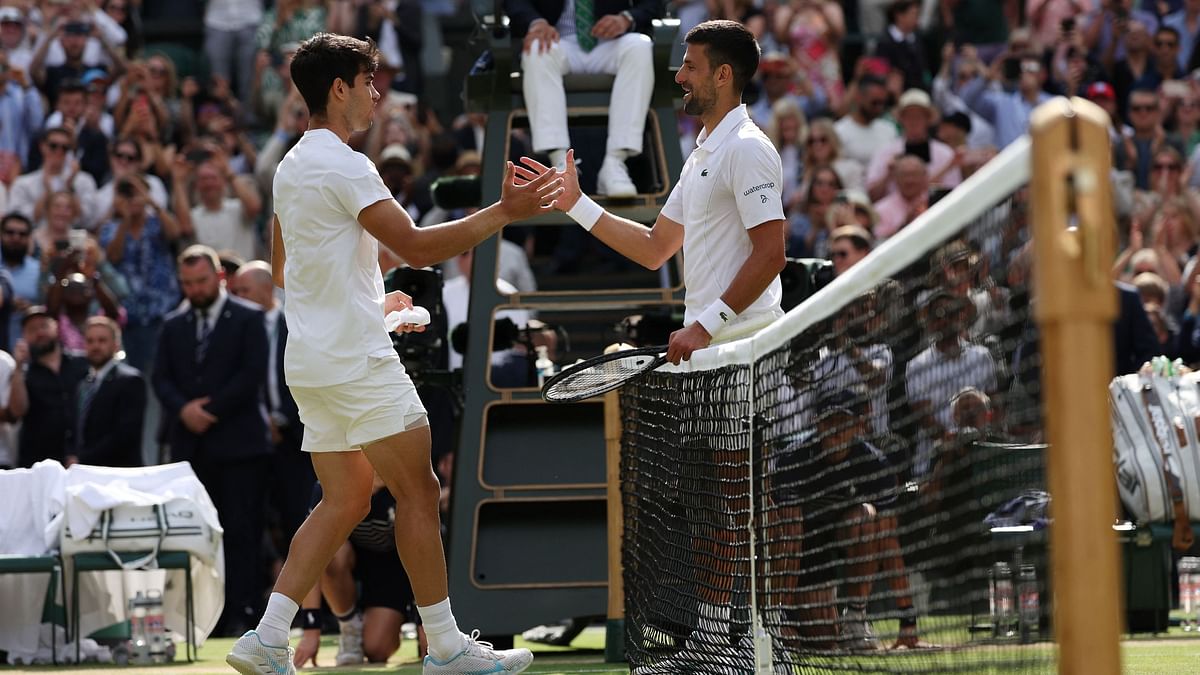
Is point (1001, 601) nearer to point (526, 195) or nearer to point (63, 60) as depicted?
point (526, 195)

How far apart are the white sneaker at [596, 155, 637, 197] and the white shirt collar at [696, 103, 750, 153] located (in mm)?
2784

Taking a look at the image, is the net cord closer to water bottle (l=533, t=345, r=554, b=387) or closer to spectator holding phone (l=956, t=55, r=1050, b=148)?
water bottle (l=533, t=345, r=554, b=387)

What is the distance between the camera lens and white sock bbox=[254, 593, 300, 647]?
636cm

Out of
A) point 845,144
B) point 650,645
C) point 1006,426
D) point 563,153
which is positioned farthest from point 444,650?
point 845,144

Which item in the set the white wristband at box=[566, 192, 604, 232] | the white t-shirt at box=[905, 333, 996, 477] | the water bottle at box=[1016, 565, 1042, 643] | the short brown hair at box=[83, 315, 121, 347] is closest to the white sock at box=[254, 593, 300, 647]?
the white wristband at box=[566, 192, 604, 232]

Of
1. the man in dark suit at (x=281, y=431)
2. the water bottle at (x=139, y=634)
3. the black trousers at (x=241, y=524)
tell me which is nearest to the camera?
the water bottle at (x=139, y=634)

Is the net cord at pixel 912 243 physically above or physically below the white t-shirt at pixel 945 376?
above

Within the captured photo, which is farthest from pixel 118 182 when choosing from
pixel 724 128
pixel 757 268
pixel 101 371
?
pixel 757 268

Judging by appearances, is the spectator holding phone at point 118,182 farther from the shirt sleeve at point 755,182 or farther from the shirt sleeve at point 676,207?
the shirt sleeve at point 755,182

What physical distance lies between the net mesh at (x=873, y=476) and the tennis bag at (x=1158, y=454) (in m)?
3.85

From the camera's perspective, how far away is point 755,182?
666cm

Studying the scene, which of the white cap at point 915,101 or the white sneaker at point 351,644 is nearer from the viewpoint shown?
the white sneaker at point 351,644

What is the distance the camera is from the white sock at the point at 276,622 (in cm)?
636

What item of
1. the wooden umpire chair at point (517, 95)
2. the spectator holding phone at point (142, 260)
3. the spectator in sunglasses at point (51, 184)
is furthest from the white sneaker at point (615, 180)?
the spectator in sunglasses at point (51, 184)
